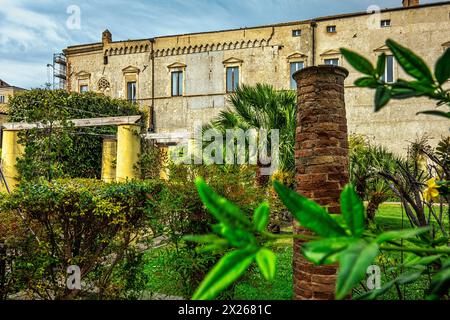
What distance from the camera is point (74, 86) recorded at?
86.6 ft

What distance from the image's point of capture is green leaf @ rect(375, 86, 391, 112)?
630 millimetres

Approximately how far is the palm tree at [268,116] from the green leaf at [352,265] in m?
9.90

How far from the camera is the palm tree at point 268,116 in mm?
10555

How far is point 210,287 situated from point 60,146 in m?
7.48

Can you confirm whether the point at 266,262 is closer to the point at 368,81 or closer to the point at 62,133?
the point at 368,81

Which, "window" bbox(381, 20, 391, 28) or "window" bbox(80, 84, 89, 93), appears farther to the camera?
"window" bbox(80, 84, 89, 93)

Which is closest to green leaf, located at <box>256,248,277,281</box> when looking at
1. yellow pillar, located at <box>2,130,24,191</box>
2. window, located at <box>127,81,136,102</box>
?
yellow pillar, located at <box>2,130,24,191</box>

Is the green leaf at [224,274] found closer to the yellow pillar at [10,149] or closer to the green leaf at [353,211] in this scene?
the green leaf at [353,211]

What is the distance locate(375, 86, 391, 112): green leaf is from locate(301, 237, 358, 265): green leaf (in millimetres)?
238

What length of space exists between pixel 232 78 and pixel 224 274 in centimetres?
2336

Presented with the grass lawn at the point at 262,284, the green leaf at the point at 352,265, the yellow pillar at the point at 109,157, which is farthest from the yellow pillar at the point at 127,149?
the green leaf at the point at 352,265

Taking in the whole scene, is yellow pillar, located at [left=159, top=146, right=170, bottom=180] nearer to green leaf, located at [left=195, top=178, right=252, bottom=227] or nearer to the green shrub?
the green shrub
